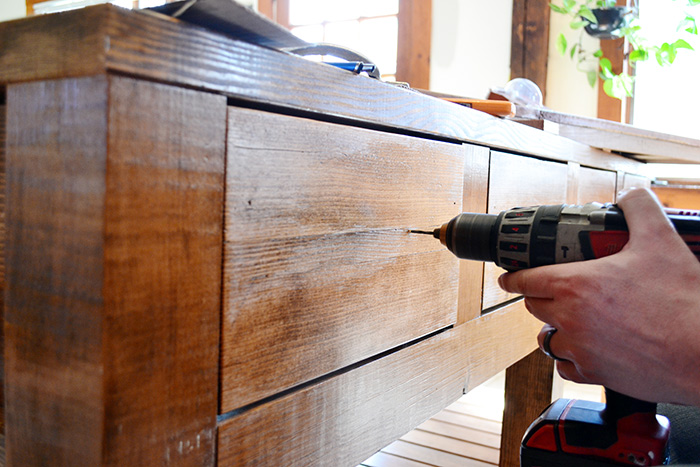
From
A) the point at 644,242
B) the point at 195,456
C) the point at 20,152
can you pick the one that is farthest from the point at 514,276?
the point at 20,152

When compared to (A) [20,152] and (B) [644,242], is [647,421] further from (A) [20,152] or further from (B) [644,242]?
(A) [20,152]

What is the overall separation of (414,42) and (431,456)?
2300 millimetres

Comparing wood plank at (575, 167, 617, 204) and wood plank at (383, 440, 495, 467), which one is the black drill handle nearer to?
wood plank at (575, 167, 617, 204)

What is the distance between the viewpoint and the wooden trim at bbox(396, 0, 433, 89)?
3.15m

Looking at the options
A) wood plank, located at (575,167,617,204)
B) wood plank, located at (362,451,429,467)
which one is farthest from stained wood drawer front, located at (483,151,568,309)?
wood plank, located at (362,451,429,467)

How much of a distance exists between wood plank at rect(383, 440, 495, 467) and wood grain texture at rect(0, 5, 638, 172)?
1.16m

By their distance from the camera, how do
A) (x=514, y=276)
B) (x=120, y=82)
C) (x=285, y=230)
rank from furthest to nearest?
1. (x=514, y=276)
2. (x=285, y=230)
3. (x=120, y=82)

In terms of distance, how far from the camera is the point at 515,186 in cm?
99

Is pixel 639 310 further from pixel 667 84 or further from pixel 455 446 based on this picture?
pixel 667 84

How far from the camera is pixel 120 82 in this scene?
36 centimetres

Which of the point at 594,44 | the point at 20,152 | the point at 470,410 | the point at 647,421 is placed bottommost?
the point at 470,410

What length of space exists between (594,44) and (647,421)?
2.47 m

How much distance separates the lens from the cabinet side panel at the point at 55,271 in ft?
1.20

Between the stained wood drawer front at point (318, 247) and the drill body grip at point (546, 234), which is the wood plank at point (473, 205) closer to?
the stained wood drawer front at point (318, 247)
